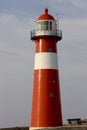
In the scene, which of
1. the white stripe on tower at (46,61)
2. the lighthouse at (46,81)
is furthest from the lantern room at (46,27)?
the white stripe on tower at (46,61)

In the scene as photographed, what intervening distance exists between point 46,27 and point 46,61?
2276mm

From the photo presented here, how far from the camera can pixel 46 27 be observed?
32.1 m

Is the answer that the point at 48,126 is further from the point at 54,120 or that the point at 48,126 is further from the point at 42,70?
the point at 42,70

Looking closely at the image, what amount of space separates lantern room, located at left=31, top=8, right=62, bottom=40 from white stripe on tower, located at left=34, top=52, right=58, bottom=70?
1.25m

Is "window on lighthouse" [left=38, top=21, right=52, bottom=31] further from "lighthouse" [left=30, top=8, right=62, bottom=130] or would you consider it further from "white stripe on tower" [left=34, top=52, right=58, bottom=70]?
"white stripe on tower" [left=34, top=52, right=58, bottom=70]

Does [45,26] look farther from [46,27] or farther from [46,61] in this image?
[46,61]

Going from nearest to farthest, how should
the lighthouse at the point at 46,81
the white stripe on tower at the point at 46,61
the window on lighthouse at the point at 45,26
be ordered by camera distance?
the lighthouse at the point at 46,81, the white stripe on tower at the point at 46,61, the window on lighthouse at the point at 45,26

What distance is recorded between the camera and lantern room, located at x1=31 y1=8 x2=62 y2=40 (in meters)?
32.0

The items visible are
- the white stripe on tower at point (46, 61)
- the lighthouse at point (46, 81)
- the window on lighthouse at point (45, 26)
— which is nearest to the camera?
the lighthouse at point (46, 81)

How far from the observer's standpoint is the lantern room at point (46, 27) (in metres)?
32.0

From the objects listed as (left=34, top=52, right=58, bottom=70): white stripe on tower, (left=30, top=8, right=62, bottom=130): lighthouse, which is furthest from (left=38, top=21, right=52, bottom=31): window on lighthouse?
(left=34, top=52, right=58, bottom=70): white stripe on tower

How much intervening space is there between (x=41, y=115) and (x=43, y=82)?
6.67 ft

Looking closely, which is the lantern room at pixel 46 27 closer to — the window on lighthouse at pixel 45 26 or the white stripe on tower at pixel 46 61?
the window on lighthouse at pixel 45 26

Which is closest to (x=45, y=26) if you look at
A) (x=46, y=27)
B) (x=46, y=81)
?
(x=46, y=27)
